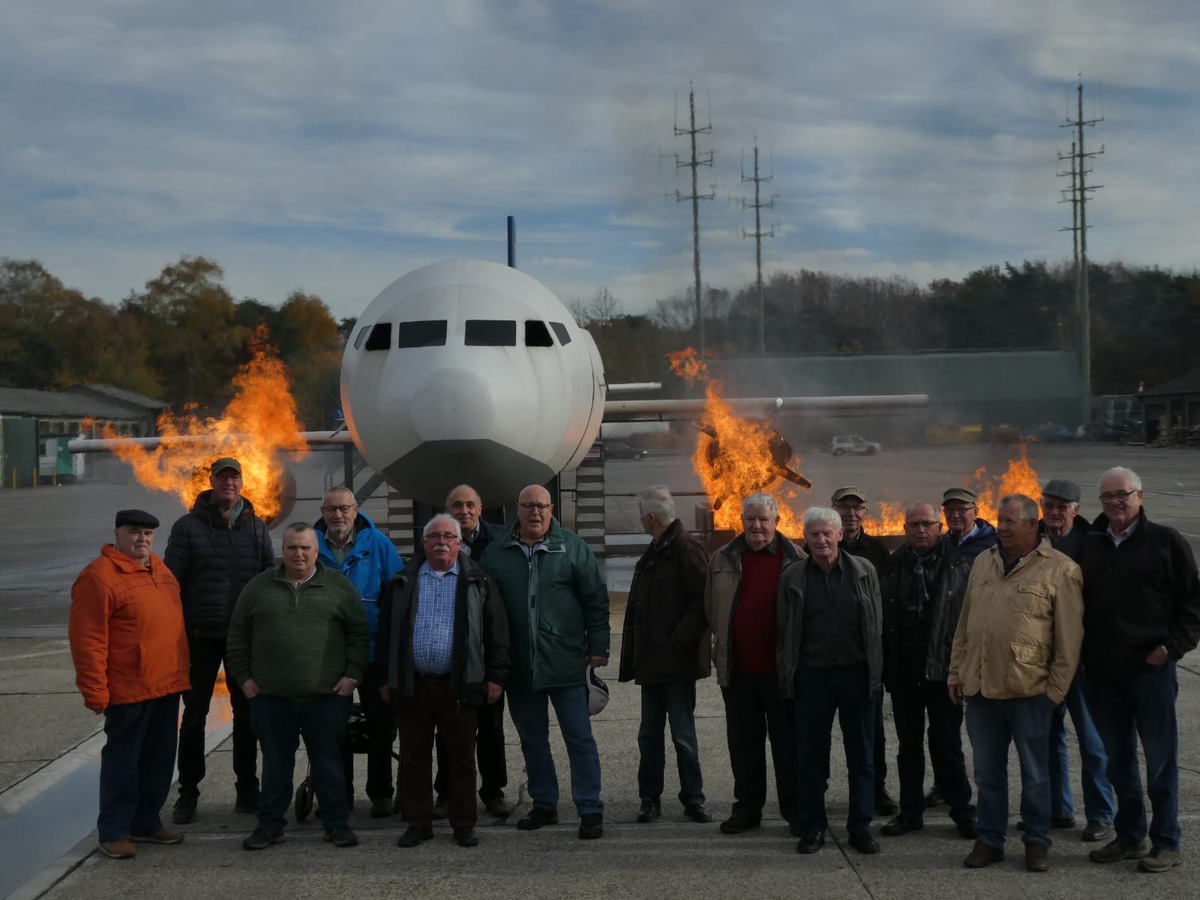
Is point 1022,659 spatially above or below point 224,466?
below

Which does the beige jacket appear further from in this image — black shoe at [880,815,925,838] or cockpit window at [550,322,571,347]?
cockpit window at [550,322,571,347]

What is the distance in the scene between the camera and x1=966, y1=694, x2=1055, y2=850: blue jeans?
5.36m

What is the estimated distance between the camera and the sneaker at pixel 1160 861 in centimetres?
521

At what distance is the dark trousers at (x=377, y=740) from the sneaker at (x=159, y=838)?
909mm

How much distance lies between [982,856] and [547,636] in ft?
7.76

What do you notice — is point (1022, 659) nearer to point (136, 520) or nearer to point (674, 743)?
point (674, 743)

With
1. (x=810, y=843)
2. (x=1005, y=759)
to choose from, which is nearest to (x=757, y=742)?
(x=810, y=843)

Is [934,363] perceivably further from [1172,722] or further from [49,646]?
[1172,722]

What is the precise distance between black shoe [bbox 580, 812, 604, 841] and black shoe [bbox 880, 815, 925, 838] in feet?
4.75

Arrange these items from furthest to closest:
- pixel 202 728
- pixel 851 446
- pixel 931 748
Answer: pixel 851 446 < pixel 202 728 < pixel 931 748

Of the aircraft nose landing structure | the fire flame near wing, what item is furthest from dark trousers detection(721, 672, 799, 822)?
the fire flame near wing

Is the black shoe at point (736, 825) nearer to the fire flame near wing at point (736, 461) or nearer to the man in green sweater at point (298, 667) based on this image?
the man in green sweater at point (298, 667)

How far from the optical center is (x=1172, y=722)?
5.34 meters

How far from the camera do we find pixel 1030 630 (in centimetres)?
530
